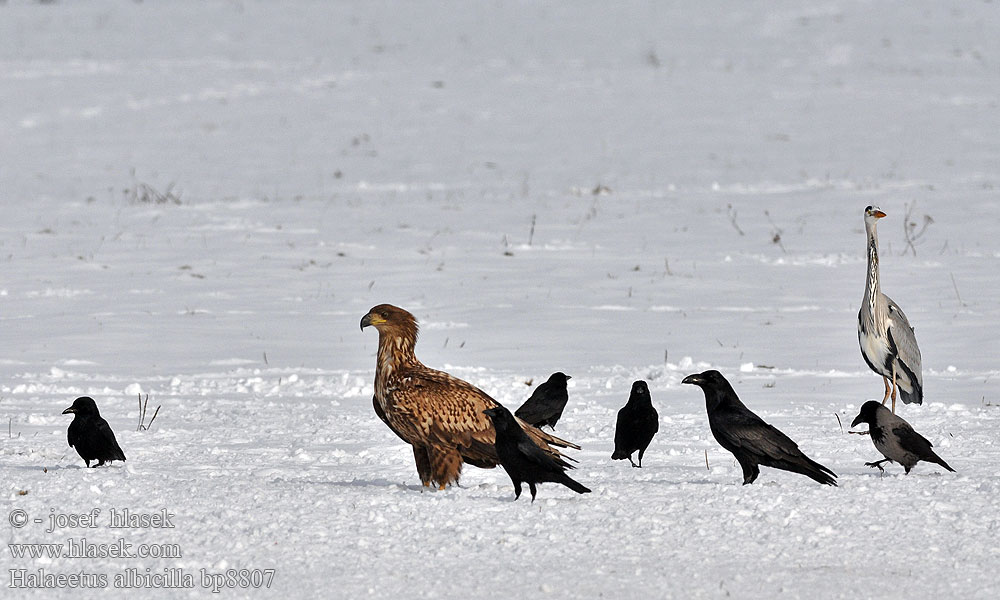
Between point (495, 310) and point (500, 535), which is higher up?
point (495, 310)

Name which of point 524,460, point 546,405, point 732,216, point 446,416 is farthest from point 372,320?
point 732,216

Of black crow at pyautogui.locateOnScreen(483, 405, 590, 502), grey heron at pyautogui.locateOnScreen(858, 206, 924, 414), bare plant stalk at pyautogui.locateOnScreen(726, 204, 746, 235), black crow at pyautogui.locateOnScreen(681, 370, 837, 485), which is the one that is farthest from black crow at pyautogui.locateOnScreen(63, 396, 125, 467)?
bare plant stalk at pyautogui.locateOnScreen(726, 204, 746, 235)

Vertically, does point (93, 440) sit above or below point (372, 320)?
below

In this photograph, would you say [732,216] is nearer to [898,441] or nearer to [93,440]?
[898,441]

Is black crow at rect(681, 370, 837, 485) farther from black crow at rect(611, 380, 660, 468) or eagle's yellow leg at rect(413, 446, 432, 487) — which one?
eagle's yellow leg at rect(413, 446, 432, 487)

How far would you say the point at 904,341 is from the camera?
9.68 metres

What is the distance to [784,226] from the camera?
62.4 ft

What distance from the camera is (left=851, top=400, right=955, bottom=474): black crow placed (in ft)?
22.1

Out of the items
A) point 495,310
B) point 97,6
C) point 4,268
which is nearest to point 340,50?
point 97,6

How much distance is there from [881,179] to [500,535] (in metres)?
19.1

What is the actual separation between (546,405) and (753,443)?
2.34 meters

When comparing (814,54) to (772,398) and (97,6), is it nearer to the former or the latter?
(97,6)

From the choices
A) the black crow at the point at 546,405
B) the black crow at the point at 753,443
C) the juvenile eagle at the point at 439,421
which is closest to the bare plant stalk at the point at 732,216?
the black crow at the point at 546,405

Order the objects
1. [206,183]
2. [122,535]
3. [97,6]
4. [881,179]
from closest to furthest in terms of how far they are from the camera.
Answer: [122,535]
[881,179]
[206,183]
[97,6]
